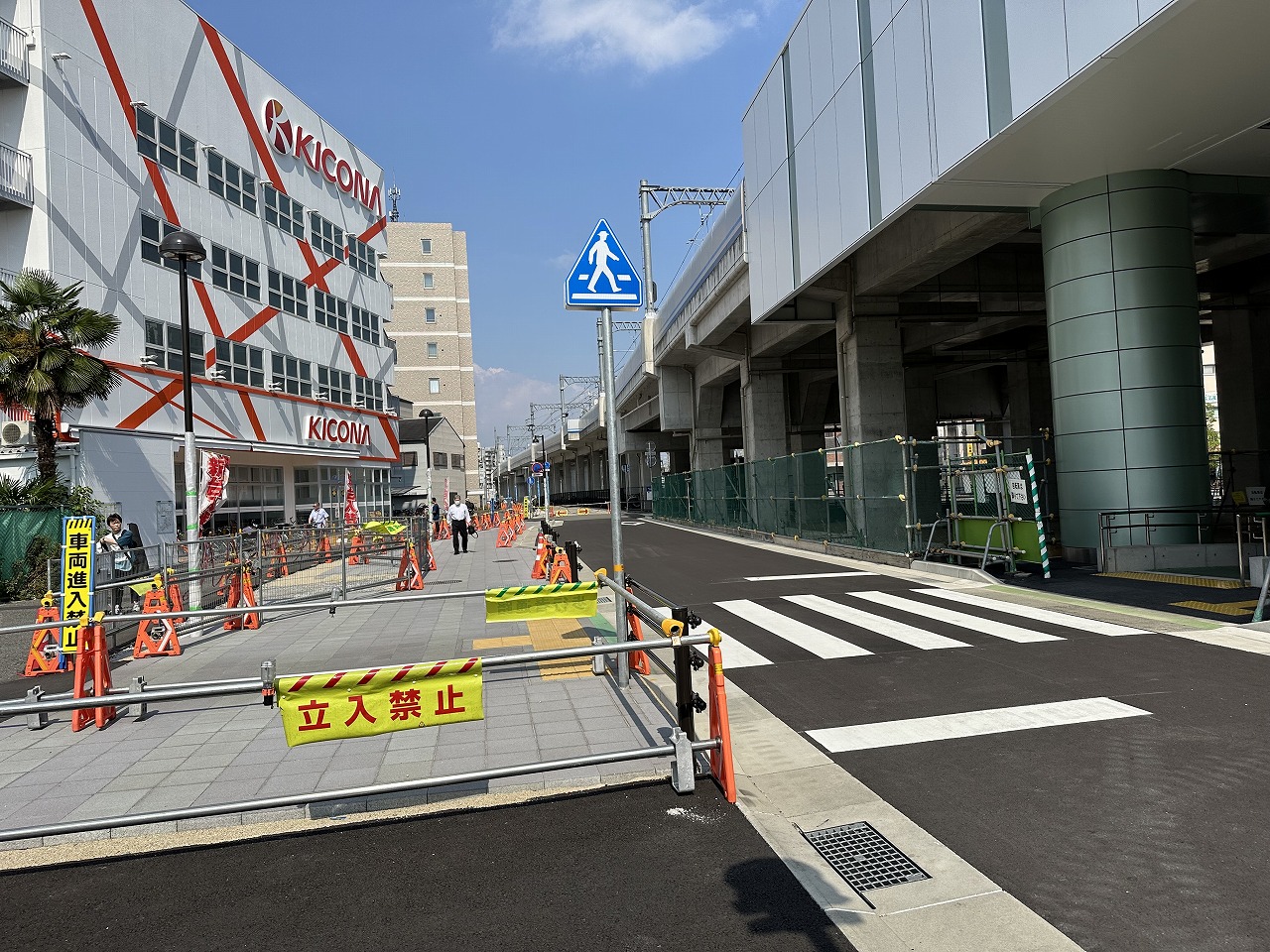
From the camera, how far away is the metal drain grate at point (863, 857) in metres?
3.89

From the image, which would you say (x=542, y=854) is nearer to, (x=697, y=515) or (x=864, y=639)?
(x=864, y=639)

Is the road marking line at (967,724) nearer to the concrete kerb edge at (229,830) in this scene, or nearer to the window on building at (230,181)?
the concrete kerb edge at (229,830)

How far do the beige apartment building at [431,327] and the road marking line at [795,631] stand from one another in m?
60.7

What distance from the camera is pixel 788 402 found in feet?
162

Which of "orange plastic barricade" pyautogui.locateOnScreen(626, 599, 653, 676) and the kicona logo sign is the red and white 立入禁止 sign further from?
"orange plastic barricade" pyautogui.locateOnScreen(626, 599, 653, 676)

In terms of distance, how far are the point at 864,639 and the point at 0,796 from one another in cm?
803

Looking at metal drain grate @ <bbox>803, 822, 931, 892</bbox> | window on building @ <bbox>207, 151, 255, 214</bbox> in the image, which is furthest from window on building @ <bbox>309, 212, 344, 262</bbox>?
metal drain grate @ <bbox>803, 822, 931, 892</bbox>

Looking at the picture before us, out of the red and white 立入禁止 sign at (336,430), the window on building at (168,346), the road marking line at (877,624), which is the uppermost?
the window on building at (168,346)

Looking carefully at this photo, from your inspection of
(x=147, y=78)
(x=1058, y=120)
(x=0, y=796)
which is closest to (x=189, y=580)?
(x=0, y=796)

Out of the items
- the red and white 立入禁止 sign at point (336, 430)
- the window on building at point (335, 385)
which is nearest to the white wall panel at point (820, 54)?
the red and white 立入禁止 sign at point (336, 430)

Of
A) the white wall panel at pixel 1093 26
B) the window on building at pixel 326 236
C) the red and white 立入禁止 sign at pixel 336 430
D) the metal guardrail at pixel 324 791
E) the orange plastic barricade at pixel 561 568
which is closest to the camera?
the metal guardrail at pixel 324 791

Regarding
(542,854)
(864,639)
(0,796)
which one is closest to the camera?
(542,854)

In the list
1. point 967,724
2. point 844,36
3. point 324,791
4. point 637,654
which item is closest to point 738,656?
point 637,654

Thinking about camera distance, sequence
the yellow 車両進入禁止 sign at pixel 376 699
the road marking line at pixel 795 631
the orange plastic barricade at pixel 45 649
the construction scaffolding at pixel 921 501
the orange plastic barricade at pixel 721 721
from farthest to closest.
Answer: the construction scaffolding at pixel 921 501 < the orange plastic barricade at pixel 45 649 < the road marking line at pixel 795 631 < the orange plastic barricade at pixel 721 721 < the yellow 車両進入禁止 sign at pixel 376 699
